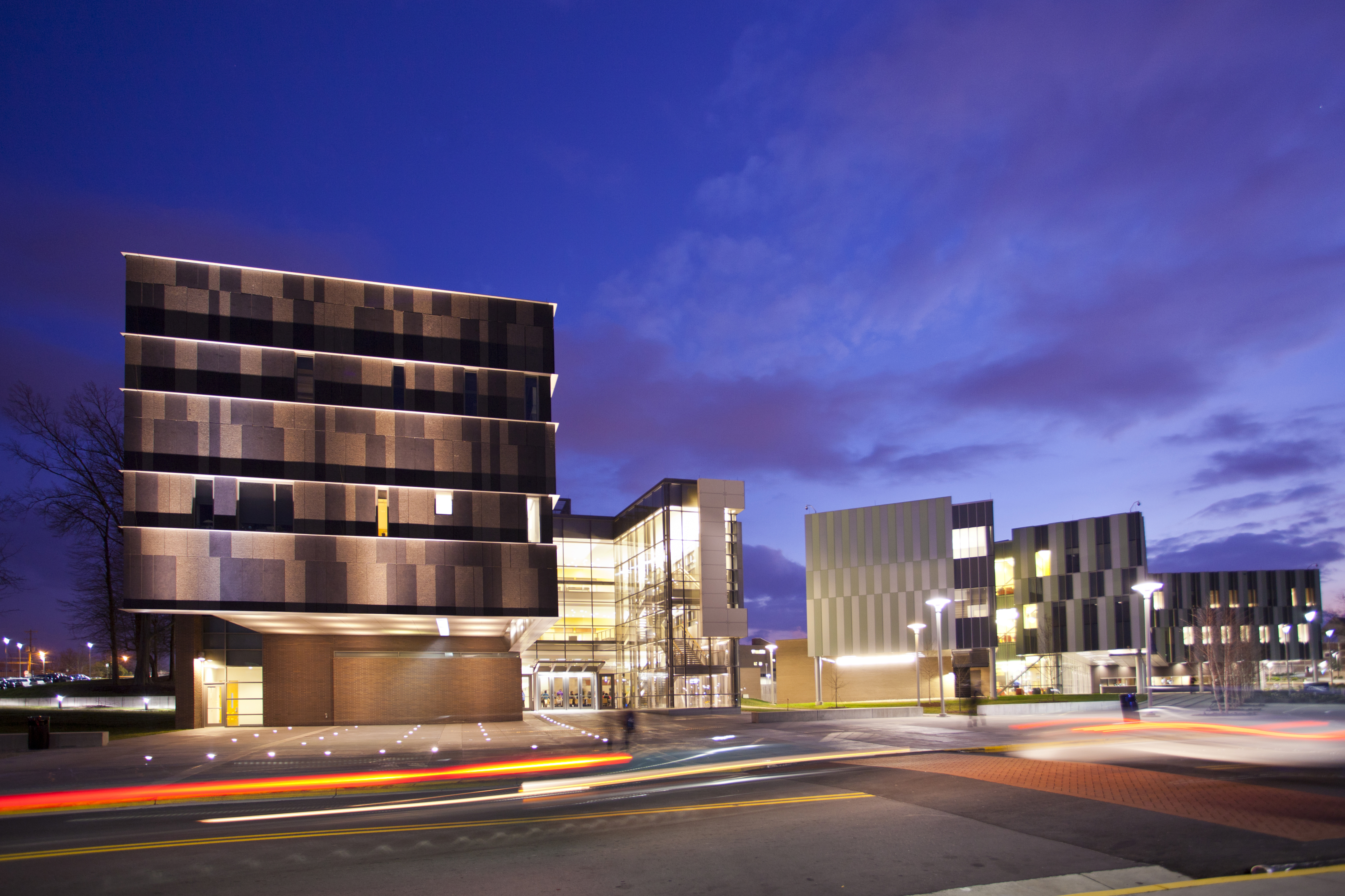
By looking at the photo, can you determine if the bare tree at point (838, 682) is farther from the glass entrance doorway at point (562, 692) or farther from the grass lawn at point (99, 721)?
the grass lawn at point (99, 721)

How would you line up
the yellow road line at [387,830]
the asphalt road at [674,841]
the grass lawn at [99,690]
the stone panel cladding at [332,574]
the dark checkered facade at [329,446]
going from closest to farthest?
the asphalt road at [674,841] → the yellow road line at [387,830] → the stone panel cladding at [332,574] → the dark checkered facade at [329,446] → the grass lawn at [99,690]

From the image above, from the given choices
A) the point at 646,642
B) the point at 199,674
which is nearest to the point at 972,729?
the point at 646,642

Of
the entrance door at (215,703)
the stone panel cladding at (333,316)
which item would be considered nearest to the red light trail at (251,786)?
the stone panel cladding at (333,316)

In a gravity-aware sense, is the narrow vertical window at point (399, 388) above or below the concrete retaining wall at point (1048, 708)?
above

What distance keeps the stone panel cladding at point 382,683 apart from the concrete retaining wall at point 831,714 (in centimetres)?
1446

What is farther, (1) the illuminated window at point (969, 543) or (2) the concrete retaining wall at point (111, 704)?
(1) the illuminated window at point (969, 543)

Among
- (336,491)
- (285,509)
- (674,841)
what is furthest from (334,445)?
(674,841)

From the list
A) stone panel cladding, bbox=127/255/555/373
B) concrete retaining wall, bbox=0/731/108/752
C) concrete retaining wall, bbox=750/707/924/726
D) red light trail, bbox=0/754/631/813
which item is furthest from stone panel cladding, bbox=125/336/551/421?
red light trail, bbox=0/754/631/813

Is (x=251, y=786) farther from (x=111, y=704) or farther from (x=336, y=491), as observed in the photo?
(x=111, y=704)

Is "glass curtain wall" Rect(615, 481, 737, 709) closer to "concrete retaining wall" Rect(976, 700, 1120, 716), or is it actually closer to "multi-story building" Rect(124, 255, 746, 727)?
"multi-story building" Rect(124, 255, 746, 727)

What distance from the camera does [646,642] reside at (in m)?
58.5

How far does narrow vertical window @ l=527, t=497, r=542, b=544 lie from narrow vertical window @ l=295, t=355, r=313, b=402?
10.7m

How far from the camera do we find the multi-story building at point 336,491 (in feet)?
122

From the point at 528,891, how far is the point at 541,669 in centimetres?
5413
